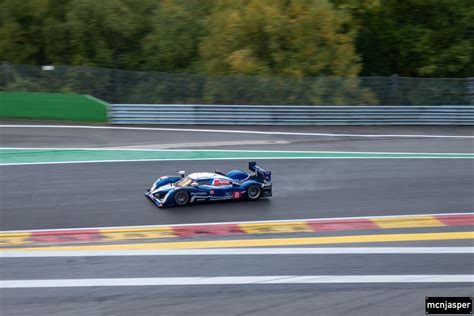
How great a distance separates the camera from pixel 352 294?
1017 centimetres

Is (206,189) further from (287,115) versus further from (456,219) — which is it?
(287,115)

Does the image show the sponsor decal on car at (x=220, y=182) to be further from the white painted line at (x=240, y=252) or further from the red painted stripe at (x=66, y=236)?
the red painted stripe at (x=66, y=236)

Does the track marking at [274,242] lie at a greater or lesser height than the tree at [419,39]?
lesser

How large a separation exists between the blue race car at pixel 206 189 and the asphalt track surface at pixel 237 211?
196 mm

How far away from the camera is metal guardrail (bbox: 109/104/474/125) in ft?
75.8

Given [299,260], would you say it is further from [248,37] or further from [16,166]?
[248,37]

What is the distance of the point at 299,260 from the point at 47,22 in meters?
21.0

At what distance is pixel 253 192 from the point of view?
14.5 m

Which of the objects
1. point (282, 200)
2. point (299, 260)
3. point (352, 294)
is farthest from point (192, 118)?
point (352, 294)

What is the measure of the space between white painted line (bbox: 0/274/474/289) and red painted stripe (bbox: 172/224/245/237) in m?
2.08

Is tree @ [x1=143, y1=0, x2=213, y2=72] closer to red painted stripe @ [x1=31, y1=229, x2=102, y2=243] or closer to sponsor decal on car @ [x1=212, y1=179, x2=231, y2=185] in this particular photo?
sponsor decal on car @ [x1=212, y1=179, x2=231, y2=185]

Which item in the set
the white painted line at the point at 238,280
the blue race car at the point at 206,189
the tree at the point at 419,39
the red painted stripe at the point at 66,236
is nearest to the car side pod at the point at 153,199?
the blue race car at the point at 206,189

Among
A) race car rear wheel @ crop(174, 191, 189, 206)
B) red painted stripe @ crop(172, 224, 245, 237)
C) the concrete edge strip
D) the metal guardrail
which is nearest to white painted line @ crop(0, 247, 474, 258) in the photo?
the concrete edge strip

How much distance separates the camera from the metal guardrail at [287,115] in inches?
909
